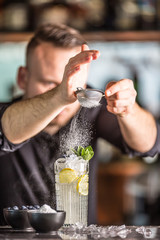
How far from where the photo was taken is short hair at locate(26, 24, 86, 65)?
6.78ft

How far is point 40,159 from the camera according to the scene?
2006 millimetres

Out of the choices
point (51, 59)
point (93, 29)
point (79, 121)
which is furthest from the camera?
point (93, 29)

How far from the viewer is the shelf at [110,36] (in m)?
3.38

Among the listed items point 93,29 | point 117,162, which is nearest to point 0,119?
point 93,29

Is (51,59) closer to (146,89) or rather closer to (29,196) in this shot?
(29,196)

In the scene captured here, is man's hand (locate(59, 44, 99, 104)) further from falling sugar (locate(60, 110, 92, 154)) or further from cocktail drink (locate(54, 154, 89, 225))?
cocktail drink (locate(54, 154, 89, 225))

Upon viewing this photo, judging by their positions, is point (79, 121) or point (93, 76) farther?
point (93, 76)

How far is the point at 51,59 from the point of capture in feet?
6.84

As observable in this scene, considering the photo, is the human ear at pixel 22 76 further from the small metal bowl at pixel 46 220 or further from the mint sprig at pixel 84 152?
the small metal bowl at pixel 46 220

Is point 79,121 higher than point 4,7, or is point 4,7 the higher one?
point 4,7

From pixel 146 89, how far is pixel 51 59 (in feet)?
5.83

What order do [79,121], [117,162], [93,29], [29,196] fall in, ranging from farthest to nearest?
[117,162] → [93,29] → [29,196] → [79,121]

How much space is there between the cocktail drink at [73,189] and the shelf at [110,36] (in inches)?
77.1

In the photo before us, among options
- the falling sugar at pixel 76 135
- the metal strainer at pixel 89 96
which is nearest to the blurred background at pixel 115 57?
the falling sugar at pixel 76 135
